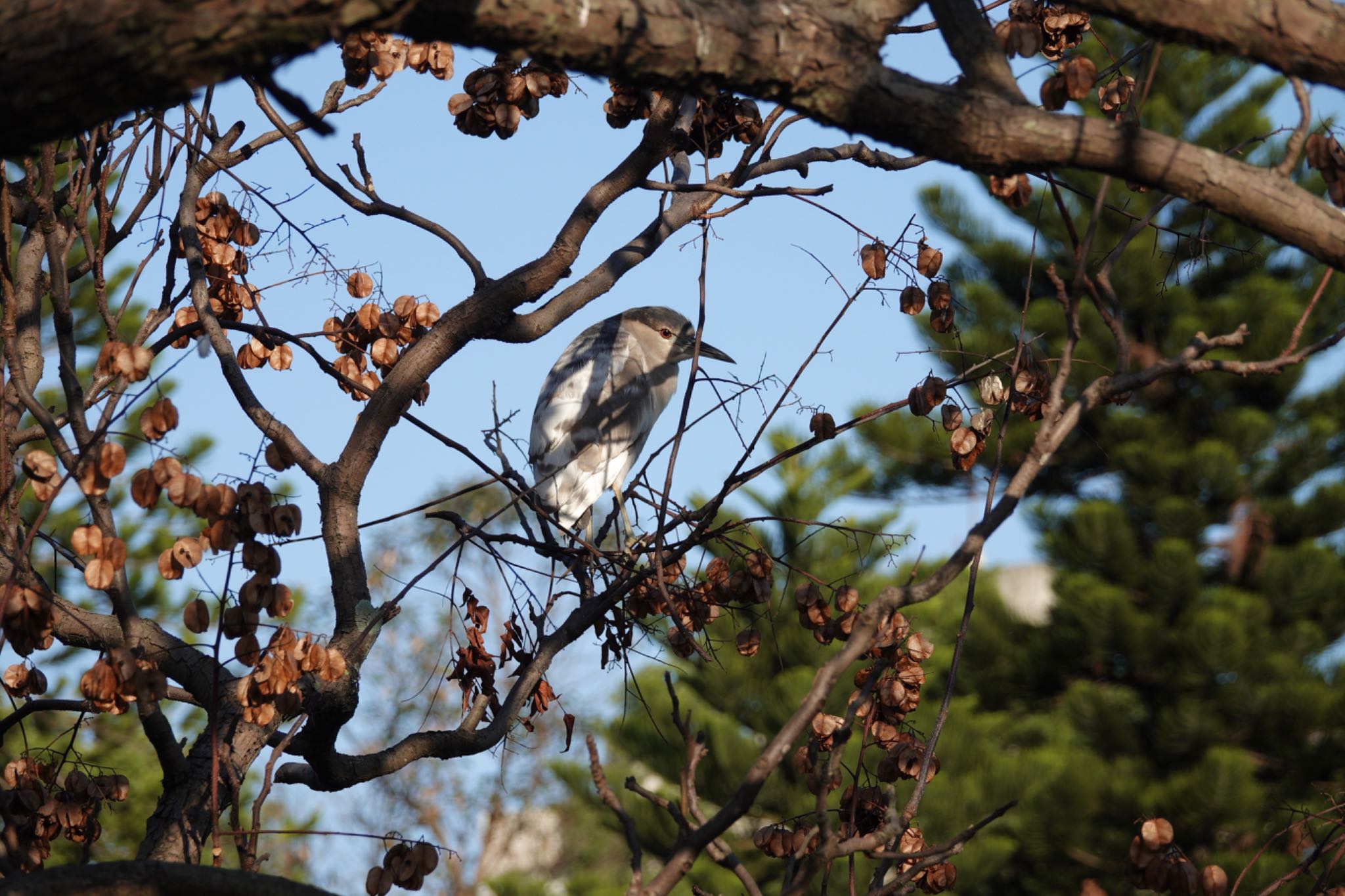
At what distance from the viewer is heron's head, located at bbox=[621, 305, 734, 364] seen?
5444mm

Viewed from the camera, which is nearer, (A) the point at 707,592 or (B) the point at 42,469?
(B) the point at 42,469

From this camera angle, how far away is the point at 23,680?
2.10m

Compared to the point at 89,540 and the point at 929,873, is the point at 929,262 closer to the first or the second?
the point at 929,873

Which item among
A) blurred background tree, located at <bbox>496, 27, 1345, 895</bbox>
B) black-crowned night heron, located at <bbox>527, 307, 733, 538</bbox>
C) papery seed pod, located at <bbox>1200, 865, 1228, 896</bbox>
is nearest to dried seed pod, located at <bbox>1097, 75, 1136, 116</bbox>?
papery seed pod, located at <bbox>1200, 865, 1228, 896</bbox>

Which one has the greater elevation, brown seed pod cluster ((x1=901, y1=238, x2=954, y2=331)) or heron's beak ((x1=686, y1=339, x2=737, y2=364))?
heron's beak ((x1=686, y1=339, x2=737, y2=364))

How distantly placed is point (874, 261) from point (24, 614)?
5.24ft

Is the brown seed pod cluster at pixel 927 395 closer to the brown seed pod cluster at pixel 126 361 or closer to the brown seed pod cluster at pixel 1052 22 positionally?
the brown seed pod cluster at pixel 1052 22

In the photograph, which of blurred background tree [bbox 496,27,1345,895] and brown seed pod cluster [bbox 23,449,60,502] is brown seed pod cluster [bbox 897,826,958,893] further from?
blurred background tree [bbox 496,27,1345,895]

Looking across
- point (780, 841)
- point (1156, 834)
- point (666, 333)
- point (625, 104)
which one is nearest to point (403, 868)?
point (780, 841)

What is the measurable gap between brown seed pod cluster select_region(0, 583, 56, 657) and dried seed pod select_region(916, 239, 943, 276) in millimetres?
1653

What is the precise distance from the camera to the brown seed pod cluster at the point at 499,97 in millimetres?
2512

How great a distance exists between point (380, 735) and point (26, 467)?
48.3 feet

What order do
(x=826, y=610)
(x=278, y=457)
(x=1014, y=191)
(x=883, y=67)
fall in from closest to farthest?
1. (x=883, y=67)
2. (x=278, y=457)
3. (x=1014, y=191)
4. (x=826, y=610)

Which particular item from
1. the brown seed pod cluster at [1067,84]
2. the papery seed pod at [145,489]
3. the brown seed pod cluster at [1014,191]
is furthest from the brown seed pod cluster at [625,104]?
the papery seed pod at [145,489]
